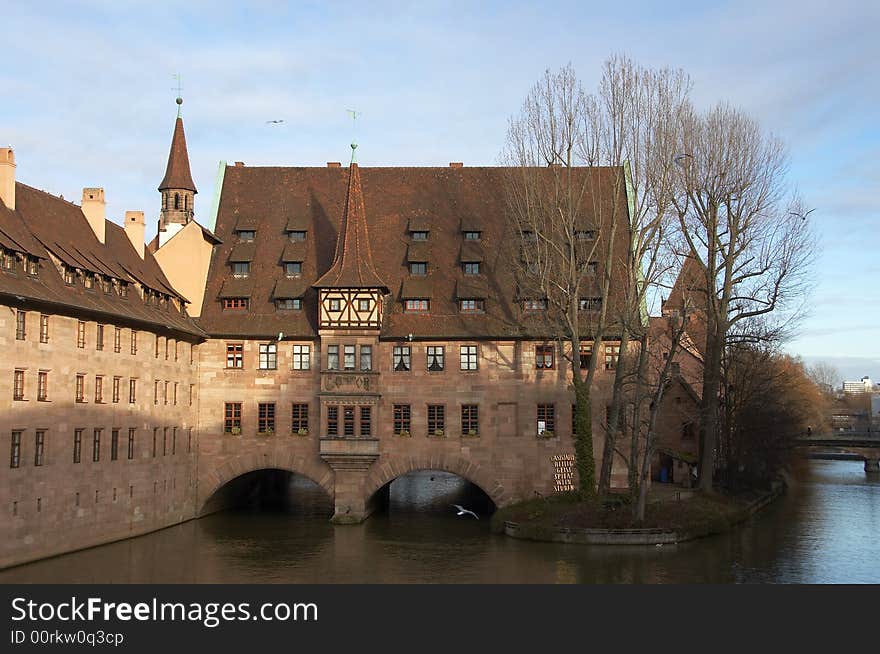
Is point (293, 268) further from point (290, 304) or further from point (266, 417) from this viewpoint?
point (266, 417)

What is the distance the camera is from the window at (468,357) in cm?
4266

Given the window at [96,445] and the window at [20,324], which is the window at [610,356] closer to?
the window at [96,445]

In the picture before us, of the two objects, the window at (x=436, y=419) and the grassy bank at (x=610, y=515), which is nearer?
the grassy bank at (x=610, y=515)

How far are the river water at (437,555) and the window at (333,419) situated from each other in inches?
155

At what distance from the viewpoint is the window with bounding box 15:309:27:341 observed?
1165 inches

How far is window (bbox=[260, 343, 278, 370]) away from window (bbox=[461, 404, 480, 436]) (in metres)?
8.38

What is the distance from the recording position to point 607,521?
3628 centimetres

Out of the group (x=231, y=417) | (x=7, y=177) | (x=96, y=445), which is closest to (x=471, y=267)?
(x=231, y=417)

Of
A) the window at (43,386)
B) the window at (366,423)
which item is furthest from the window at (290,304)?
the window at (43,386)

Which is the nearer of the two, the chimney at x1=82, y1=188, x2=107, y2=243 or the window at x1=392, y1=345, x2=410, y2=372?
the chimney at x1=82, y1=188, x2=107, y2=243

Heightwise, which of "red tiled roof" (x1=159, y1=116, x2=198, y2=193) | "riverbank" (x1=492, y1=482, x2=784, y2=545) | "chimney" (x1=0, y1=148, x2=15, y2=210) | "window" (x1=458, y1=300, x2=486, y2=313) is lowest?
"riverbank" (x1=492, y1=482, x2=784, y2=545)

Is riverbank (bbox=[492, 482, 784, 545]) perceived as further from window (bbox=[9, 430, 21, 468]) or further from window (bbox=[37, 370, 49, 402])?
window (bbox=[9, 430, 21, 468])

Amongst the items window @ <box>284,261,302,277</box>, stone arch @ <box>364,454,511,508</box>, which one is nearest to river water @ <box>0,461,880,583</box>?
stone arch @ <box>364,454,511,508</box>

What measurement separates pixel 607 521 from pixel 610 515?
0.34m
